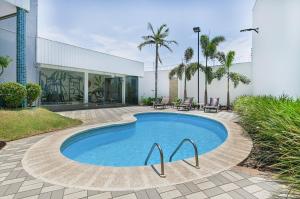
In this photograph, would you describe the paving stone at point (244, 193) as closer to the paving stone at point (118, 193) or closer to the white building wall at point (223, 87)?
the paving stone at point (118, 193)

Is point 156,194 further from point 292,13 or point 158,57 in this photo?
point 158,57

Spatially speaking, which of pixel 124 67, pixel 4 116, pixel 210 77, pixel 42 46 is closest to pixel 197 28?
pixel 210 77

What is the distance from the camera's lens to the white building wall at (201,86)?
17.7 meters

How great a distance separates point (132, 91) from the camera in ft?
73.4

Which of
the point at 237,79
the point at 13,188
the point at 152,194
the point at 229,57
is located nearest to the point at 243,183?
the point at 152,194

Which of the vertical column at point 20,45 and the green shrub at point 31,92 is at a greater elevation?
the vertical column at point 20,45

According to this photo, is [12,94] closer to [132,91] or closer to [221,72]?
[132,91]

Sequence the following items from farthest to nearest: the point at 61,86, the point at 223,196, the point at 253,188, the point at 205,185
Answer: the point at 61,86 → the point at 205,185 → the point at 253,188 → the point at 223,196

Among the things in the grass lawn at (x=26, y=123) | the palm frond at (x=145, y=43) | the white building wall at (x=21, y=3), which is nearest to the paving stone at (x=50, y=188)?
the grass lawn at (x=26, y=123)

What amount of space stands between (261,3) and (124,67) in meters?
12.8

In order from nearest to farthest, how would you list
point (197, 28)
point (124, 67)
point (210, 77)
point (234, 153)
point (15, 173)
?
point (15, 173) → point (234, 153) → point (197, 28) → point (210, 77) → point (124, 67)

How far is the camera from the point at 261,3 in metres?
11.5

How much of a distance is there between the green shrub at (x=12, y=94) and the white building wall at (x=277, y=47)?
11.4m

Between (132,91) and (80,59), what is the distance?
303 inches
